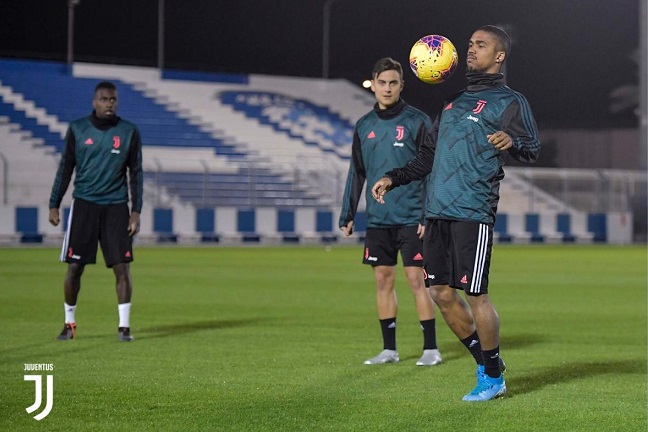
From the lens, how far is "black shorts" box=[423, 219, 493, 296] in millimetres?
7199

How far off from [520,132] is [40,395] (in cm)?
322

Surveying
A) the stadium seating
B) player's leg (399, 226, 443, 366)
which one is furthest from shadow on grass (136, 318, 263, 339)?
the stadium seating

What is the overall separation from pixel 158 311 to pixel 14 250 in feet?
55.1

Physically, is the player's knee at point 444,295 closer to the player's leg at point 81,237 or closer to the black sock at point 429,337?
the black sock at point 429,337

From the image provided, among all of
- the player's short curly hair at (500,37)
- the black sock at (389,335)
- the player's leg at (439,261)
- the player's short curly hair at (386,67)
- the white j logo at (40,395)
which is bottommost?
the white j logo at (40,395)

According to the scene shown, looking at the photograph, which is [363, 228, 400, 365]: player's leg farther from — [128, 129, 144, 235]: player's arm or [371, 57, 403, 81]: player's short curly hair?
[128, 129, 144, 235]: player's arm

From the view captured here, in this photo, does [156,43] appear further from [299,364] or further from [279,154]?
[299,364]

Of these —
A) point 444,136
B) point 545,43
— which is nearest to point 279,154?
point 545,43

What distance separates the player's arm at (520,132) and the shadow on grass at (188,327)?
4913 millimetres

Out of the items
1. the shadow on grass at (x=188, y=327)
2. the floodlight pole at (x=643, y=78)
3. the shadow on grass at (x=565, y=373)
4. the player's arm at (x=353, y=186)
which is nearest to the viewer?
the shadow on grass at (x=565, y=373)

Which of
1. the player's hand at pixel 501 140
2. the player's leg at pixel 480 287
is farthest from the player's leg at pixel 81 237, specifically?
the player's hand at pixel 501 140

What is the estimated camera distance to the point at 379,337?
11289 millimetres

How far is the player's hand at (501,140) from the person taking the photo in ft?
22.9

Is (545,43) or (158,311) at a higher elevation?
(545,43)
